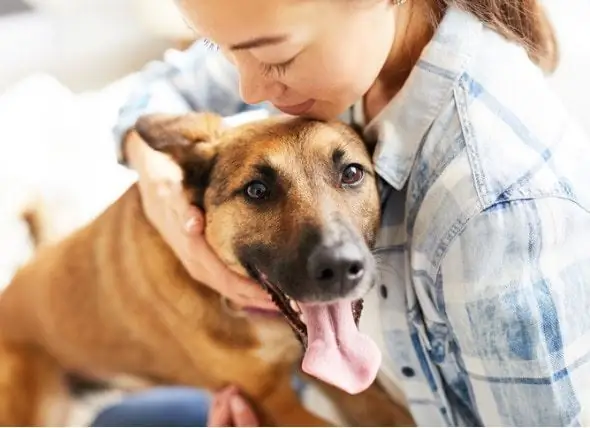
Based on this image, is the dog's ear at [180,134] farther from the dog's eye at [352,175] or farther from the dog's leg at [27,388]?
the dog's leg at [27,388]

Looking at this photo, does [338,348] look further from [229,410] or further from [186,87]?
[186,87]

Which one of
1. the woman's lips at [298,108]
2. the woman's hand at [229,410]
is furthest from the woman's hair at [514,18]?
the woman's hand at [229,410]

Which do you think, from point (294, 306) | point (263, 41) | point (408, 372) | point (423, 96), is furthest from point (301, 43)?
point (408, 372)

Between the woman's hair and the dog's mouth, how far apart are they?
0.29 meters

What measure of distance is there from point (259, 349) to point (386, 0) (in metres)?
0.41

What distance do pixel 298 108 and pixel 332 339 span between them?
228mm

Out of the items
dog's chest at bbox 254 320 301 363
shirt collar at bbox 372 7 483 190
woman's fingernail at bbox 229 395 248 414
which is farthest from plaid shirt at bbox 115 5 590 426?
woman's fingernail at bbox 229 395 248 414

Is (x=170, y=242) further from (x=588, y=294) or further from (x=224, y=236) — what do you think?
(x=588, y=294)

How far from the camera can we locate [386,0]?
0.60 meters

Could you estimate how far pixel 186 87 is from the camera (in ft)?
2.53

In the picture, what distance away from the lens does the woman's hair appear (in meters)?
0.66

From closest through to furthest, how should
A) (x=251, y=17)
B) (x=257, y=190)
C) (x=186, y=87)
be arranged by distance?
(x=251, y=17), (x=257, y=190), (x=186, y=87)

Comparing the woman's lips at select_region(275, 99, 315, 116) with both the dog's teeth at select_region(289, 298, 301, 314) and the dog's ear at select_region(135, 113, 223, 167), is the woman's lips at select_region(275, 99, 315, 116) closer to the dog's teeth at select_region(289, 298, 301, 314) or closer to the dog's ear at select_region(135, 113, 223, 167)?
the dog's ear at select_region(135, 113, 223, 167)

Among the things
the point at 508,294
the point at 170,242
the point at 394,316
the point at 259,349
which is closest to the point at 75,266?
the point at 170,242
